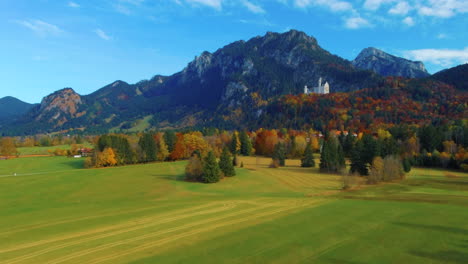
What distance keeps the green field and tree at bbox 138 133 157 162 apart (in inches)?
1894

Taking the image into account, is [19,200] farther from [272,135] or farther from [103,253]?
[272,135]

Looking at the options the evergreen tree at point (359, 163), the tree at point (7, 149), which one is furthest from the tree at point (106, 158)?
the evergreen tree at point (359, 163)

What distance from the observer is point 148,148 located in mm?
113000

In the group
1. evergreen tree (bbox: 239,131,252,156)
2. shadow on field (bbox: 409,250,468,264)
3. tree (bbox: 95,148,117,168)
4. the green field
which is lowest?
the green field

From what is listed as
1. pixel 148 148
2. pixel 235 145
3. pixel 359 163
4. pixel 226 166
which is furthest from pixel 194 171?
pixel 235 145

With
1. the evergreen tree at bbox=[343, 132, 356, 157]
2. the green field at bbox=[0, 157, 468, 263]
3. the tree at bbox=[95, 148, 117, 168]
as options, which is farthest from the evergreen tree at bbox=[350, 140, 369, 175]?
the tree at bbox=[95, 148, 117, 168]

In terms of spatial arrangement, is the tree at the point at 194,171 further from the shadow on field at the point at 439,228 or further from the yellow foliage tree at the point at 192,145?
the yellow foliage tree at the point at 192,145

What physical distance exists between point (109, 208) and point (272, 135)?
100805 mm

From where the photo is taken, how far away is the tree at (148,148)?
4432 inches

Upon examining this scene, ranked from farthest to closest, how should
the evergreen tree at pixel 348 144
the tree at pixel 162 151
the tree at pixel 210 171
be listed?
the tree at pixel 162 151 → the evergreen tree at pixel 348 144 → the tree at pixel 210 171

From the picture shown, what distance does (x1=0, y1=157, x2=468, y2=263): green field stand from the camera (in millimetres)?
24062

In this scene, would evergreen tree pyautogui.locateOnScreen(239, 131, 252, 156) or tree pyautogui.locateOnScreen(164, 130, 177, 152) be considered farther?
evergreen tree pyautogui.locateOnScreen(239, 131, 252, 156)

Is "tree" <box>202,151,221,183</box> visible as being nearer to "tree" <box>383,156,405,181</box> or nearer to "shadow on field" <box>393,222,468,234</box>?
"tree" <box>383,156,405,181</box>

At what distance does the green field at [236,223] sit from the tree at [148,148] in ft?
158
